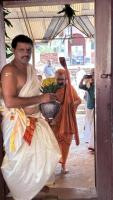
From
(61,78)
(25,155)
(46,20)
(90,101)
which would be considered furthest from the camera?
(46,20)

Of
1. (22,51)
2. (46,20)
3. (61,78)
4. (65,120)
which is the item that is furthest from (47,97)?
(46,20)

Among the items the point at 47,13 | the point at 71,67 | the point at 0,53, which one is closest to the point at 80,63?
the point at 71,67

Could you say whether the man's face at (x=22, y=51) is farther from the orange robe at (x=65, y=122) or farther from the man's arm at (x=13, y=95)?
the orange robe at (x=65, y=122)

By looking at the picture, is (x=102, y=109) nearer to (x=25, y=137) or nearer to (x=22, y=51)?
(x=25, y=137)

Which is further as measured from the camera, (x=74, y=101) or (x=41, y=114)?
(x=74, y=101)

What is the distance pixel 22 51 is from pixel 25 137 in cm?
71

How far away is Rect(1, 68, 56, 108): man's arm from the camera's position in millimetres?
3045

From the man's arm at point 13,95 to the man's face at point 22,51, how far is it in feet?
0.47

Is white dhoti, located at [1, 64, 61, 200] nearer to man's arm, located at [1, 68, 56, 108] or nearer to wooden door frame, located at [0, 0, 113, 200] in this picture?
man's arm, located at [1, 68, 56, 108]

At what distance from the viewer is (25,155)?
3166 mm

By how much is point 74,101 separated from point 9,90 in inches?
76.9

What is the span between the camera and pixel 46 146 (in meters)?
3.23

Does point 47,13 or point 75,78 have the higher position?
point 47,13

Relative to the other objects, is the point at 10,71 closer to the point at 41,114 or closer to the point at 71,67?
the point at 41,114
